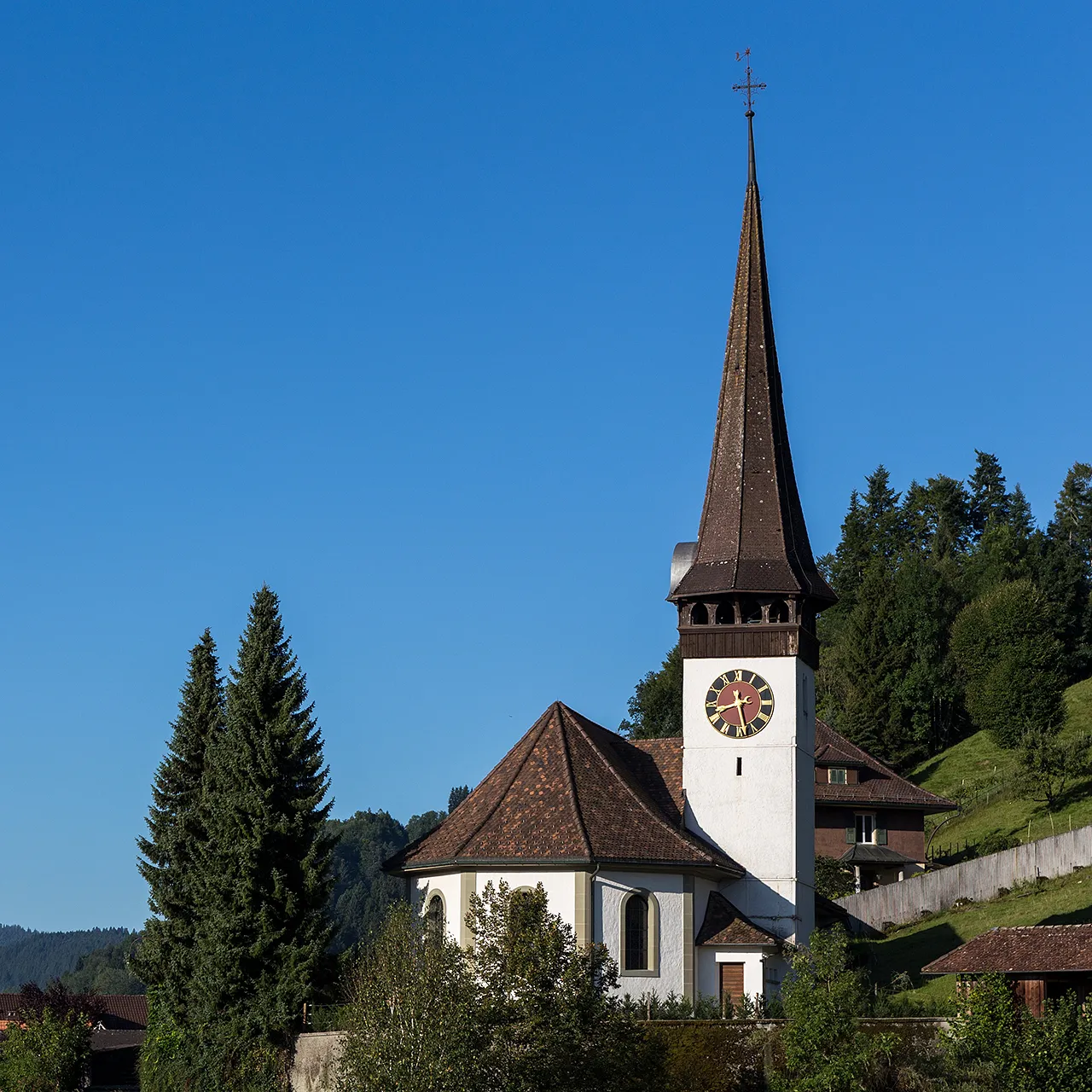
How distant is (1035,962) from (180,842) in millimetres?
22882

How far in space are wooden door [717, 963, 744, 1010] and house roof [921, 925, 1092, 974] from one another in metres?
5.67

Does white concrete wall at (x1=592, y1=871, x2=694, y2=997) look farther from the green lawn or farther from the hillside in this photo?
the hillside

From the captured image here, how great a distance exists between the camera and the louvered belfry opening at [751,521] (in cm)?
4862

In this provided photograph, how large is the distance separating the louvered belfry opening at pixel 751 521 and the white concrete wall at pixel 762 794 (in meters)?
0.95

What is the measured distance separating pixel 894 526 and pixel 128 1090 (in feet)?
312

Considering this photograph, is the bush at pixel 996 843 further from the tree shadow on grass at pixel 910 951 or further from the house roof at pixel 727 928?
the house roof at pixel 727 928

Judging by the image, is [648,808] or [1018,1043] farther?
[648,808]

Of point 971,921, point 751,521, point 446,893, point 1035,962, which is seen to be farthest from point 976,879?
point 446,893

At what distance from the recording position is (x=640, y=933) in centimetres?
4434

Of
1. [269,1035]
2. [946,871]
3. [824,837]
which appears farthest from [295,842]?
[824,837]

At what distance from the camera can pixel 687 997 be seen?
43.6 meters

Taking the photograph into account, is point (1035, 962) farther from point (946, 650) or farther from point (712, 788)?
point (946, 650)

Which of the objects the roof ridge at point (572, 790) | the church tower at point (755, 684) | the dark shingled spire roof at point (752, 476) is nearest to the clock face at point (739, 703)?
the church tower at point (755, 684)

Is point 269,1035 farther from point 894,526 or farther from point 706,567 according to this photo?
point 894,526
